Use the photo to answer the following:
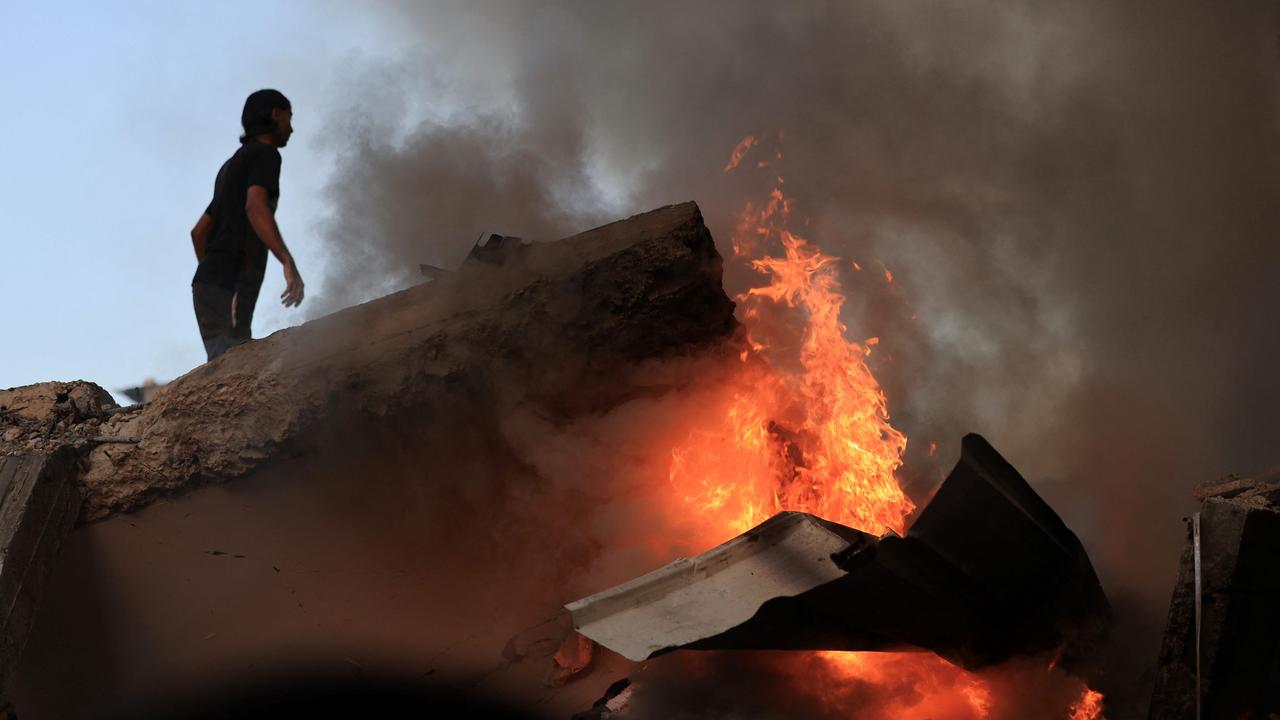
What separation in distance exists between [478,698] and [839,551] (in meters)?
1.99

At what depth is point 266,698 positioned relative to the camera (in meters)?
5.03

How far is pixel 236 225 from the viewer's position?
5887 millimetres

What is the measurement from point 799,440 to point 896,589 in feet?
5.09

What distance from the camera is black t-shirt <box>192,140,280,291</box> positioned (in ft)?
19.0

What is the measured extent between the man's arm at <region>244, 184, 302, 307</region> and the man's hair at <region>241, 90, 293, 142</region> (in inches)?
16.7

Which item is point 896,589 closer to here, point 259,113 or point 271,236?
point 271,236

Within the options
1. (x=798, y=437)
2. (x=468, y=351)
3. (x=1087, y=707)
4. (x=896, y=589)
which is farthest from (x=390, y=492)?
(x=1087, y=707)

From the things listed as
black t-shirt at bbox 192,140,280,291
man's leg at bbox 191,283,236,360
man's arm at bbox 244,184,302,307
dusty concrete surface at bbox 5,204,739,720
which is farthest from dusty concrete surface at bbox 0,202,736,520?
black t-shirt at bbox 192,140,280,291

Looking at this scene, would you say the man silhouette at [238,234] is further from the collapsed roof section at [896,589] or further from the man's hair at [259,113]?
the collapsed roof section at [896,589]

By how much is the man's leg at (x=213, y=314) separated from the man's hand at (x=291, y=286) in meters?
0.56

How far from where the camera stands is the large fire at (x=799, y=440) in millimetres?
5195

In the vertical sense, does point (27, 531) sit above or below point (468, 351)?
below

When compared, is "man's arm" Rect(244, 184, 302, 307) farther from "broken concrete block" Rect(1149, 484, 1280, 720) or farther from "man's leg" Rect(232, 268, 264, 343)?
"broken concrete block" Rect(1149, 484, 1280, 720)

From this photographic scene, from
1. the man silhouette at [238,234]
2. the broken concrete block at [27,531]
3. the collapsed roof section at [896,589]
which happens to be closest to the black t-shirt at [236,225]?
the man silhouette at [238,234]
